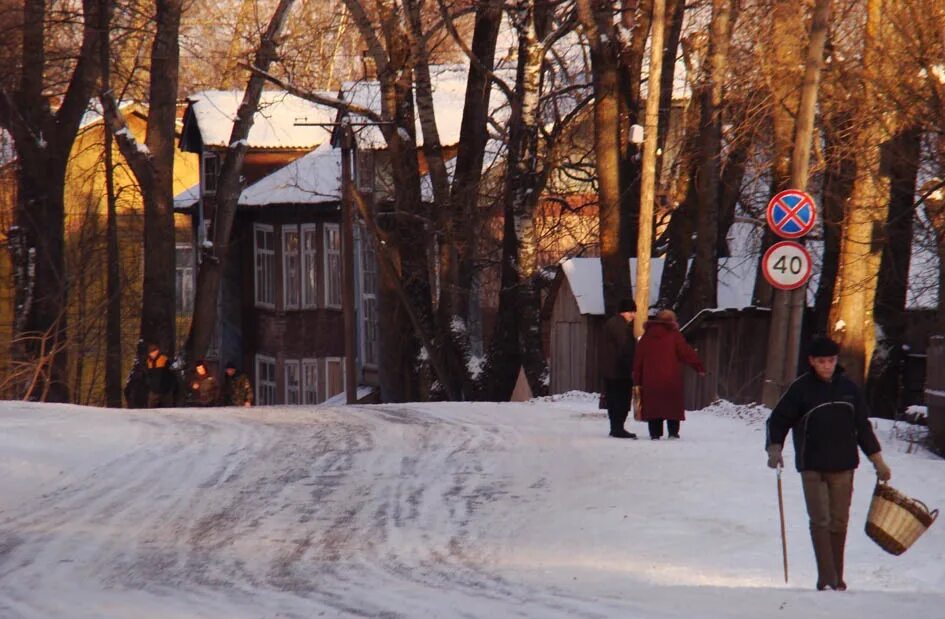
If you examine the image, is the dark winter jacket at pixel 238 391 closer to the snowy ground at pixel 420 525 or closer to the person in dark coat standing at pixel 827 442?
the snowy ground at pixel 420 525

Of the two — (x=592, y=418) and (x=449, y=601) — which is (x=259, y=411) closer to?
(x=592, y=418)

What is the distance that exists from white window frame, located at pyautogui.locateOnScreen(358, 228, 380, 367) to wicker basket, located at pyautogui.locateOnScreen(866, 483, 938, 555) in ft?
127

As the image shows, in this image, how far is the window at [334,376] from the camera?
162 feet

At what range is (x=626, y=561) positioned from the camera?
36.0 feet

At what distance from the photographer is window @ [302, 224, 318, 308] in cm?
4909

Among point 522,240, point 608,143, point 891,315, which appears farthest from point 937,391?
point 522,240

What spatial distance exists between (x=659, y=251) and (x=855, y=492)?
1913 cm

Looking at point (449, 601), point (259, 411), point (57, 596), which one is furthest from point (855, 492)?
point (259, 411)

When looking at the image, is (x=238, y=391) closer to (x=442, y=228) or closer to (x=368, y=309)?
(x=442, y=228)

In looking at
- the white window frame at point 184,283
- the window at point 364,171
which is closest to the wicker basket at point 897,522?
the window at point 364,171

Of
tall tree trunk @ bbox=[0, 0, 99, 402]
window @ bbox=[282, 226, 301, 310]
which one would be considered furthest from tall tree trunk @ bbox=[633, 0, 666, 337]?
window @ bbox=[282, 226, 301, 310]

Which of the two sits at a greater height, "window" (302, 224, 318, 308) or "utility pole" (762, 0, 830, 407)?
"utility pole" (762, 0, 830, 407)

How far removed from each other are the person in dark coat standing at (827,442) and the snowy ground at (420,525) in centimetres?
36

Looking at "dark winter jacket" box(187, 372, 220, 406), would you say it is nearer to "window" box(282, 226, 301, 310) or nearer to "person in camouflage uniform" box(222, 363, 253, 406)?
"person in camouflage uniform" box(222, 363, 253, 406)
